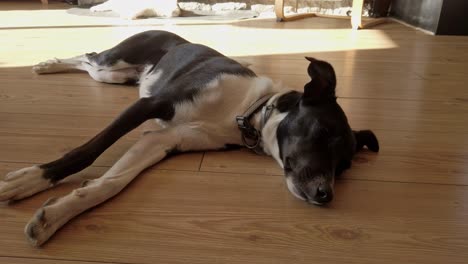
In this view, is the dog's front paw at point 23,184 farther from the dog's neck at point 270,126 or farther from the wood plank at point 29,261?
the dog's neck at point 270,126

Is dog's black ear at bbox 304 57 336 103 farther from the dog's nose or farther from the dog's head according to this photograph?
the dog's nose

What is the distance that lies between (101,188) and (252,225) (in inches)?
18.8

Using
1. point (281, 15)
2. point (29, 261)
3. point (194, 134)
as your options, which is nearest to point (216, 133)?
point (194, 134)

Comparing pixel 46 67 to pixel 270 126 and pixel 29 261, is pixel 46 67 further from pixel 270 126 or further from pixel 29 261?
pixel 29 261

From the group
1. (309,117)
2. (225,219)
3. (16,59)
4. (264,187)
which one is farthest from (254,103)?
A: (16,59)

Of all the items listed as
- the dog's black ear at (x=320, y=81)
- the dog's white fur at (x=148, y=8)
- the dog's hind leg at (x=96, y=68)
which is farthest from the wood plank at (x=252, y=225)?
the dog's white fur at (x=148, y=8)

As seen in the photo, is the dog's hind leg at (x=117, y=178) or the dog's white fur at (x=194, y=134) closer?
the dog's hind leg at (x=117, y=178)

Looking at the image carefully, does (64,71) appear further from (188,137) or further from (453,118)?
(453,118)

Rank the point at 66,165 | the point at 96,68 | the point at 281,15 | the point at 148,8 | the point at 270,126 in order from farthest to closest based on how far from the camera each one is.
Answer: the point at 148,8 → the point at 281,15 → the point at 96,68 → the point at 270,126 → the point at 66,165

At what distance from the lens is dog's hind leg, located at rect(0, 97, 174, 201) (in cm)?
122

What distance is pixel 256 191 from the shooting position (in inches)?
53.9

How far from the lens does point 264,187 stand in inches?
55.1

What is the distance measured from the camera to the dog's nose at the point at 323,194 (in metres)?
1.25

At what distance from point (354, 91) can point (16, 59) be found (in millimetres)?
2344
